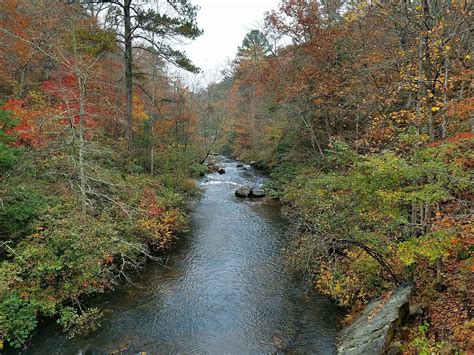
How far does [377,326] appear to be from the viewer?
660cm

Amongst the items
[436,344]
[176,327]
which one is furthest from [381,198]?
[176,327]

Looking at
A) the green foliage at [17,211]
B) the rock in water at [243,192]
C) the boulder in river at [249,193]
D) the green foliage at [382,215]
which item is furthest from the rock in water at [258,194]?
the green foliage at [17,211]

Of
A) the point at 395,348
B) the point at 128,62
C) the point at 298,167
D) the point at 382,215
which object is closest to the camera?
the point at 395,348

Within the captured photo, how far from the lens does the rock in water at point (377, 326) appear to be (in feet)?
20.7

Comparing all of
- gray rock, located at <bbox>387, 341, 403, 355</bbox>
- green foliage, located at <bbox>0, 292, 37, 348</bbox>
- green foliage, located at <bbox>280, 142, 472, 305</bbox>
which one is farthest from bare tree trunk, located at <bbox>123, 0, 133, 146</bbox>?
gray rock, located at <bbox>387, 341, 403, 355</bbox>

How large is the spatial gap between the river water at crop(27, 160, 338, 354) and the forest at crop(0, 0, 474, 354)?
0.51m

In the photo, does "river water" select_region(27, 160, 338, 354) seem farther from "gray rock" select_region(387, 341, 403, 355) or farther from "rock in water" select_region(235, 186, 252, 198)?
"rock in water" select_region(235, 186, 252, 198)

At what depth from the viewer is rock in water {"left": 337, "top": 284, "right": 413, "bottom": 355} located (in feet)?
20.7

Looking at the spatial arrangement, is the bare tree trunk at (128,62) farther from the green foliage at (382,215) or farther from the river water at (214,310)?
the green foliage at (382,215)

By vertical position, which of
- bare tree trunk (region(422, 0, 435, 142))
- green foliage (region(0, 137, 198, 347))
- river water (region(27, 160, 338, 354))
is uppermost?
bare tree trunk (region(422, 0, 435, 142))

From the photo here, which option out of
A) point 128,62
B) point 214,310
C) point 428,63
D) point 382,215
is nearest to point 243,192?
point 128,62

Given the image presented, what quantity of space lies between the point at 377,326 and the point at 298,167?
1451 cm

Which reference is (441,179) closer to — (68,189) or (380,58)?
(380,58)

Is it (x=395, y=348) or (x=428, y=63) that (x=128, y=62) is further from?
(x=395, y=348)
